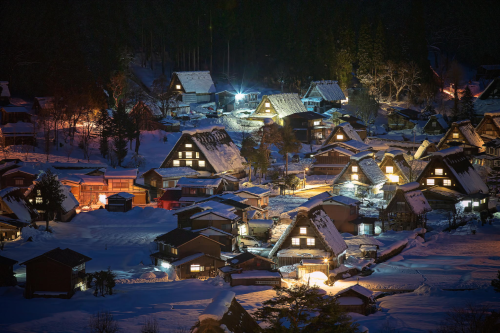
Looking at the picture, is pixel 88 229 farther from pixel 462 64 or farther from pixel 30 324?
pixel 462 64

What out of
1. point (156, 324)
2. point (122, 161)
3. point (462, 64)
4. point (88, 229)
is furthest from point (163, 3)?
point (156, 324)

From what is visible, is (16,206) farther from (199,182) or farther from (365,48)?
(365,48)

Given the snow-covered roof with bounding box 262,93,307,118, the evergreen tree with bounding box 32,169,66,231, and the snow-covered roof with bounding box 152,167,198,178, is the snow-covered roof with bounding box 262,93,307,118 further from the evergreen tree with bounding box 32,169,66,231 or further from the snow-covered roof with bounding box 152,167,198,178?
the evergreen tree with bounding box 32,169,66,231

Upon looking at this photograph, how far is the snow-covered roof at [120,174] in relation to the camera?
41031 mm

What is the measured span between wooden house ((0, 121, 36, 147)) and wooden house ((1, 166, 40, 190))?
8.20m

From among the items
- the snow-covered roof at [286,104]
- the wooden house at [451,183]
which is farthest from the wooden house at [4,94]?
the wooden house at [451,183]

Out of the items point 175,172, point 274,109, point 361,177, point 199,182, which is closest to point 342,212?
point 361,177

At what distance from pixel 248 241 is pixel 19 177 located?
1668cm

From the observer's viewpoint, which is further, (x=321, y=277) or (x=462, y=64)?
(x=462, y=64)

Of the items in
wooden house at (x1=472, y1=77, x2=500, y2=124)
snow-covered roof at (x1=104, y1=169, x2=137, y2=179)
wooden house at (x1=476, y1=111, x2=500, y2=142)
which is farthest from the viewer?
wooden house at (x1=472, y1=77, x2=500, y2=124)

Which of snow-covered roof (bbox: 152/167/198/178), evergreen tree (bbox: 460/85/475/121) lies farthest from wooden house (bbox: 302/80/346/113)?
snow-covered roof (bbox: 152/167/198/178)

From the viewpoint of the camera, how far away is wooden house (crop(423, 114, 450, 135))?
5656 centimetres

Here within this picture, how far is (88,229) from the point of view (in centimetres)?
3466

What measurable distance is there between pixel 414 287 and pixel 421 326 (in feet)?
16.1
